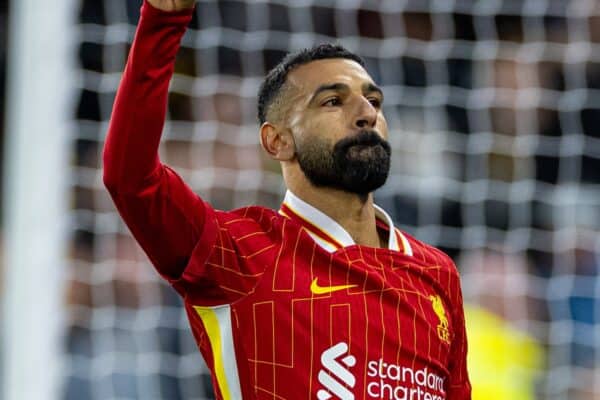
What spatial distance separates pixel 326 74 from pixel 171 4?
0.56m

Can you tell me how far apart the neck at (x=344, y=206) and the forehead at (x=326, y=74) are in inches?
8.3

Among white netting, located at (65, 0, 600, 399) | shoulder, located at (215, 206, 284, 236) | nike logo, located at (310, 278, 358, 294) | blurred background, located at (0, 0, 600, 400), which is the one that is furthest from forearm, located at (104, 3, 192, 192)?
white netting, located at (65, 0, 600, 399)

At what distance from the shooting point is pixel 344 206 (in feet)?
8.04

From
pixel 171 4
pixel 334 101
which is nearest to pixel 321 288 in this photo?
→ pixel 334 101

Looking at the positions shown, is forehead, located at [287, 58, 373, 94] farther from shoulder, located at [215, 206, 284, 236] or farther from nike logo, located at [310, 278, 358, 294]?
nike logo, located at [310, 278, 358, 294]

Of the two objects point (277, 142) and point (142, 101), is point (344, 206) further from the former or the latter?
point (142, 101)

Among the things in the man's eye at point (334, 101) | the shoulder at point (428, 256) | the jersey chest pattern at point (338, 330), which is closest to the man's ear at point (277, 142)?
the man's eye at point (334, 101)

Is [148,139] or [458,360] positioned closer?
[148,139]

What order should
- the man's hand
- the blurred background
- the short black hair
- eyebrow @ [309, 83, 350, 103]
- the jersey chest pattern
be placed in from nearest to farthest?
the man's hand < the jersey chest pattern < eyebrow @ [309, 83, 350, 103] < the short black hair < the blurred background

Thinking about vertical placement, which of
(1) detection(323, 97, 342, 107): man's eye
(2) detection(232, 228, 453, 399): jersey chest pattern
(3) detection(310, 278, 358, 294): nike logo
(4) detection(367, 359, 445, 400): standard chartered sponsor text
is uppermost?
(1) detection(323, 97, 342, 107): man's eye

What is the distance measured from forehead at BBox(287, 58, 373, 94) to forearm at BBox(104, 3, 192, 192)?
1.62 feet

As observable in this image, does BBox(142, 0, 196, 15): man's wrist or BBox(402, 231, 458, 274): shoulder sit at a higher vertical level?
BBox(142, 0, 196, 15): man's wrist

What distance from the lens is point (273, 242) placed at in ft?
7.59

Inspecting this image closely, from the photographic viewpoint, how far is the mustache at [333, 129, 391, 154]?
2346mm
